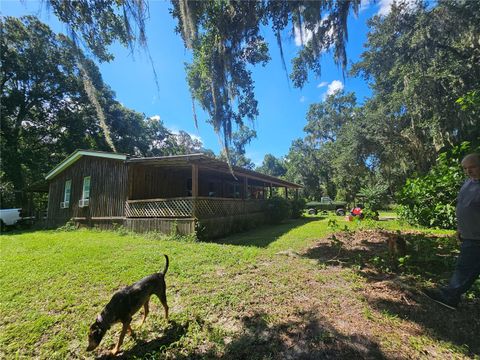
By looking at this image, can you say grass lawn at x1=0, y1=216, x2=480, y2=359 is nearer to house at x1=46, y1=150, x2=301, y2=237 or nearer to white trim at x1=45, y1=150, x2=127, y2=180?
house at x1=46, y1=150, x2=301, y2=237

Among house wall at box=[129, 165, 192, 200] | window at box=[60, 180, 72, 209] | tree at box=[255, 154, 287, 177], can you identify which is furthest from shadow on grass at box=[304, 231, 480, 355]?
tree at box=[255, 154, 287, 177]

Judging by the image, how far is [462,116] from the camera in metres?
10.2

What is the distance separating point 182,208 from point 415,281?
7.07m

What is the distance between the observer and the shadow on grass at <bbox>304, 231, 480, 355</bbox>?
105 inches

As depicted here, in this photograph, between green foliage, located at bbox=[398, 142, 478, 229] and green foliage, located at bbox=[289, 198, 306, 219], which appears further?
green foliage, located at bbox=[289, 198, 306, 219]

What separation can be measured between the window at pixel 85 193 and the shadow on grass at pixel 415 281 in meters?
11.4

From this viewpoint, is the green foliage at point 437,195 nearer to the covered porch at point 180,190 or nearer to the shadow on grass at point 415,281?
the shadow on grass at point 415,281

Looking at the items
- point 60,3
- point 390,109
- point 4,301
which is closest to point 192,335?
point 4,301

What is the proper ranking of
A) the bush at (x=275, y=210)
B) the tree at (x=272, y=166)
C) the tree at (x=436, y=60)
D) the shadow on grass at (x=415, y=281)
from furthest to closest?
the tree at (x=272, y=166) < the bush at (x=275, y=210) < the tree at (x=436, y=60) < the shadow on grass at (x=415, y=281)

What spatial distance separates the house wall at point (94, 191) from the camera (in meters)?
11.0

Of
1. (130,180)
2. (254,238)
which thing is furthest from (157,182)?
(254,238)

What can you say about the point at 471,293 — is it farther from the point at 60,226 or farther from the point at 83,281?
the point at 60,226

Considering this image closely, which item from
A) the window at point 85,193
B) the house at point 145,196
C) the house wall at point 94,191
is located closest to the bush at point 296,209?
the house at point 145,196

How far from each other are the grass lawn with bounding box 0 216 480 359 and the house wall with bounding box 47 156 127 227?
5139mm
